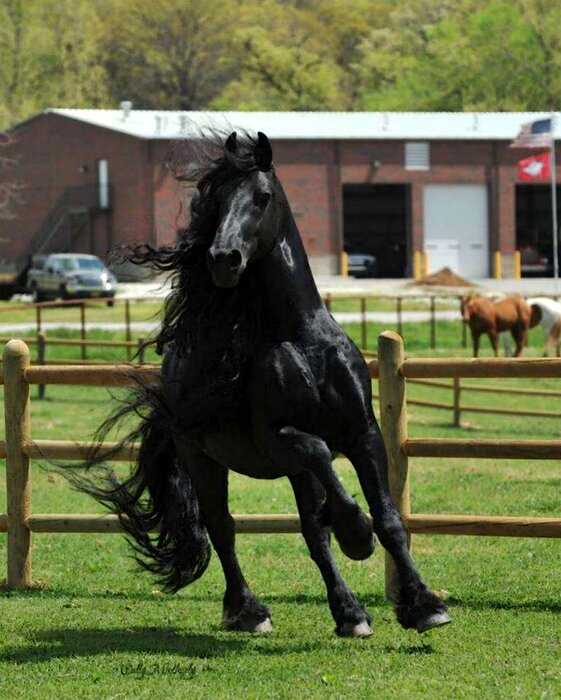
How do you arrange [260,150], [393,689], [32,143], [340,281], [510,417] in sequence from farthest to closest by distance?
1. [32,143]
2. [340,281]
3. [510,417]
4. [260,150]
5. [393,689]

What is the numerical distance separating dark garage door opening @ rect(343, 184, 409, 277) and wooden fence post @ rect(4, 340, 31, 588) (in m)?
61.1

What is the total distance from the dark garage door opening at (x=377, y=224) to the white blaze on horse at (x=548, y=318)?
37.7m

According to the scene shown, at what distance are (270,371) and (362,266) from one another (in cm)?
5919

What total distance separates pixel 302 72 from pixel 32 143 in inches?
1119

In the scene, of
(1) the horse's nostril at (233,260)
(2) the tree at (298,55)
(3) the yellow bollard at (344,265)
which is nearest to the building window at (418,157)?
(3) the yellow bollard at (344,265)

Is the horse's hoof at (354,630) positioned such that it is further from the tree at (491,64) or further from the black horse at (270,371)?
the tree at (491,64)

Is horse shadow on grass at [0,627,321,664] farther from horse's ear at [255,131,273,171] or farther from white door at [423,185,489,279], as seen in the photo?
white door at [423,185,489,279]

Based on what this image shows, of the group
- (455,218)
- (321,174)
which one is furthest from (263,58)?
(321,174)

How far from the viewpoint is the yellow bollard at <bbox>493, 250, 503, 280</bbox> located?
64938 mm

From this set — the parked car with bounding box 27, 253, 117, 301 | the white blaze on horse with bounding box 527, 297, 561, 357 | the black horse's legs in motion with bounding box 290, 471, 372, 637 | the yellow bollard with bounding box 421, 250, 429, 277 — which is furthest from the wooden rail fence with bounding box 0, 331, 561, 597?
the yellow bollard with bounding box 421, 250, 429, 277

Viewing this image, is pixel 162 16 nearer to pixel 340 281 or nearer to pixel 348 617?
pixel 340 281

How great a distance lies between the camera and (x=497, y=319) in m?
32.7

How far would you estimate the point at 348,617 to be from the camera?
25.2ft

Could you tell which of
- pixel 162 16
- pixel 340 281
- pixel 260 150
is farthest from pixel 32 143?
pixel 260 150
